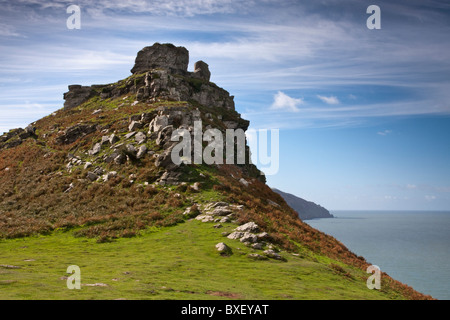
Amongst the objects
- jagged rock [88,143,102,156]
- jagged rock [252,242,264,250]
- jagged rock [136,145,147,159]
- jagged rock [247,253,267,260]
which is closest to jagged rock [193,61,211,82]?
jagged rock [88,143,102,156]

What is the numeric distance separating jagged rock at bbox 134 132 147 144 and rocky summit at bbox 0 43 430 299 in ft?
0.66

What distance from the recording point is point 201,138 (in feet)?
135

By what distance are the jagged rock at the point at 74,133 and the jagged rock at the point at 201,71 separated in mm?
55418

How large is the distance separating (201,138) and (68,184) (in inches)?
728

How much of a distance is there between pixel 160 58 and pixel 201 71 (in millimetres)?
17089

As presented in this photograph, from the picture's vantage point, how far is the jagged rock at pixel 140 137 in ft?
128

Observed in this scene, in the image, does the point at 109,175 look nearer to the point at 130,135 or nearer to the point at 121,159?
the point at 121,159

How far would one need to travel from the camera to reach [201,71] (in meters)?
100

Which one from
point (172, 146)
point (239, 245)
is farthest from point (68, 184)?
point (239, 245)

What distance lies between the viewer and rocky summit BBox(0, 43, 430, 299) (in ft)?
44.7

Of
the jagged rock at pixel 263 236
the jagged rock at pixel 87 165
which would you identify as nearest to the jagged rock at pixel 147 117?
the jagged rock at pixel 87 165

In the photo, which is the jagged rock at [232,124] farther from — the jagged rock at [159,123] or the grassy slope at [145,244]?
the jagged rock at [159,123]
